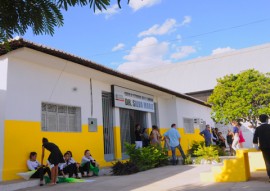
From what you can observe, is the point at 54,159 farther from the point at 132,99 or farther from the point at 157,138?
the point at 132,99

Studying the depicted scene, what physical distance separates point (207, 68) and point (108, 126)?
21.3 metres

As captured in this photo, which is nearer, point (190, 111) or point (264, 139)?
point (264, 139)

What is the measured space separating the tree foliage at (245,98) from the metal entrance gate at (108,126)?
954 cm

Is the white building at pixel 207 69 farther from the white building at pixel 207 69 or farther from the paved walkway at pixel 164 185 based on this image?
the paved walkway at pixel 164 185

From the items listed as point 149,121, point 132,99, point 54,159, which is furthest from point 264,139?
point 149,121

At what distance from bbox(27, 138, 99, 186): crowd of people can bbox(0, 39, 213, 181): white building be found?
0.40m

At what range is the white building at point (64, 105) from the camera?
27.8ft

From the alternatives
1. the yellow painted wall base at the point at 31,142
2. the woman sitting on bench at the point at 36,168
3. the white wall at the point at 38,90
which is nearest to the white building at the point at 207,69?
the white wall at the point at 38,90

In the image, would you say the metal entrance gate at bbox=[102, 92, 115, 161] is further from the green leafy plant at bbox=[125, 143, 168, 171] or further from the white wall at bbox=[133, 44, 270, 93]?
the white wall at bbox=[133, 44, 270, 93]

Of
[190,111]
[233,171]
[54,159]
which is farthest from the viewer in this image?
[190,111]

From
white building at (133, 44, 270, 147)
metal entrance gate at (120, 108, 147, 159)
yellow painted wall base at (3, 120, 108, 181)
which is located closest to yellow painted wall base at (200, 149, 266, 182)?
yellow painted wall base at (3, 120, 108, 181)

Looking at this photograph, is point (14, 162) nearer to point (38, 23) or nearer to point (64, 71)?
point (64, 71)

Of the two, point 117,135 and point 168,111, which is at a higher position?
point 168,111

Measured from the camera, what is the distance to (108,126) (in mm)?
12852
